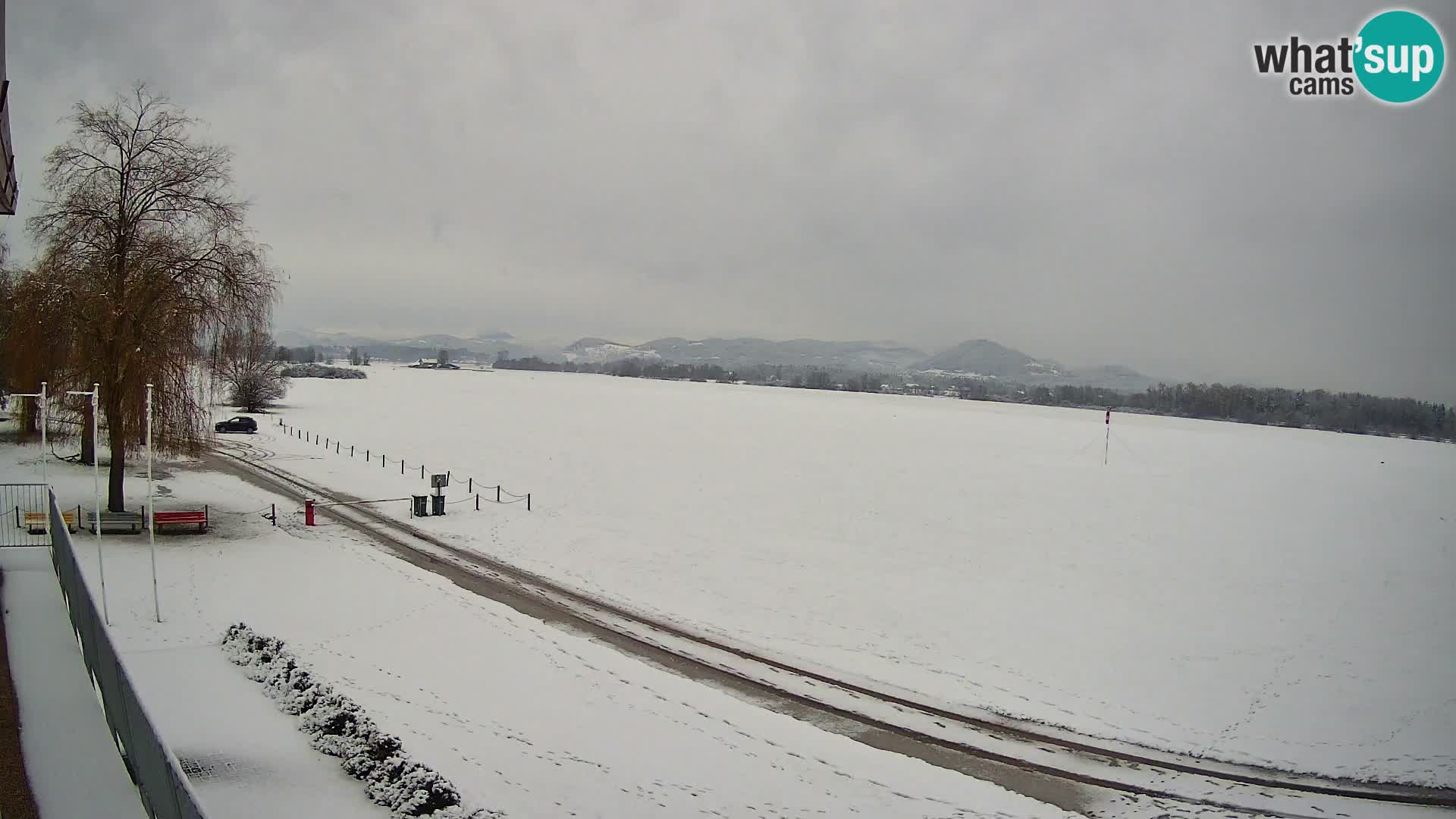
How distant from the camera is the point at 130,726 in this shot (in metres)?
7.76

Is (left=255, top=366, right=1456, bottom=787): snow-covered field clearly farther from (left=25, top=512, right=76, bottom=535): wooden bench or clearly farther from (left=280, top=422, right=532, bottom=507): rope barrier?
(left=25, top=512, right=76, bottom=535): wooden bench

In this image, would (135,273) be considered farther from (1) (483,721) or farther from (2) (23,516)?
(1) (483,721)

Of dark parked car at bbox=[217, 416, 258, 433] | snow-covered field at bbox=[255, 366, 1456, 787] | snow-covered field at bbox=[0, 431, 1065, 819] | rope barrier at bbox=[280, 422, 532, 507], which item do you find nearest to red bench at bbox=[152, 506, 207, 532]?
snow-covered field at bbox=[0, 431, 1065, 819]

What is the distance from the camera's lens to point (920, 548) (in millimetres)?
24453

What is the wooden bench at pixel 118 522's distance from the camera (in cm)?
2220

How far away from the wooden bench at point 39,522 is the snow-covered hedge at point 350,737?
9.54 m

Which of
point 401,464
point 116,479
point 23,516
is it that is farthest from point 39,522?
point 401,464

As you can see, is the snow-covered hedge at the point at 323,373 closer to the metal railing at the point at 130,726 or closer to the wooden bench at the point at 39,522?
the wooden bench at the point at 39,522

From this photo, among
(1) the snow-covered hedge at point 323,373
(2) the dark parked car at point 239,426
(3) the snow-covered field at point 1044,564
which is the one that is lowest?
(3) the snow-covered field at point 1044,564

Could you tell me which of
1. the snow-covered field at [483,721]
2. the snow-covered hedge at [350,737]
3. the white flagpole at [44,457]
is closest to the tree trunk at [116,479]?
the white flagpole at [44,457]

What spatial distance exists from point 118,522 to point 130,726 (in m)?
19.1

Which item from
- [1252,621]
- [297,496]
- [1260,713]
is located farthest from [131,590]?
[1252,621]

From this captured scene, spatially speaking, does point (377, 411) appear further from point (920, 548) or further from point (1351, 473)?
point (1351, 473)

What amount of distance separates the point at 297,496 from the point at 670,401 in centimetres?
6906
